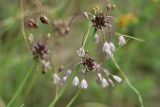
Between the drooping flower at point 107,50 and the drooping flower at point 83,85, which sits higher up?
the drooping flower at point 107,50

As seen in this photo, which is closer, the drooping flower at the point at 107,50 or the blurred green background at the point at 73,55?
the drooping flower at the point at 107,50

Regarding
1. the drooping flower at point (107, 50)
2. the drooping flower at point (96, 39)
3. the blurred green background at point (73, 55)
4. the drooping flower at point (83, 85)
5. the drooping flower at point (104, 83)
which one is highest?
the drooping flower at point (96, 39)

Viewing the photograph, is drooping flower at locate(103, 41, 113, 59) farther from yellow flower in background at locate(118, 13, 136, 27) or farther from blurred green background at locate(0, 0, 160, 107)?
yellow flower in background at locate(118, 13, 136, 27)

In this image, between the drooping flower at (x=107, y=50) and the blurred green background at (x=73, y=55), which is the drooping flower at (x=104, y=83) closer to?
the drooping flower at (x=107, y=50)

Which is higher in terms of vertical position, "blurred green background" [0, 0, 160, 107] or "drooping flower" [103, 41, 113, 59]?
"drooping flower" [103, 41, 113, 59]

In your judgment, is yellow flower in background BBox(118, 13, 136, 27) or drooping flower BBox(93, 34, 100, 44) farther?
yellow flower in background BBox(118, 13, 136, 27)

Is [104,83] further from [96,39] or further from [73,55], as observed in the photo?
[73,55]

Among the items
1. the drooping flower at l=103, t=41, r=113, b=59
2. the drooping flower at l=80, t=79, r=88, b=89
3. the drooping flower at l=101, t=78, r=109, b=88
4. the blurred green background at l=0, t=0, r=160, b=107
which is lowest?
the blurred green background at l=0, t=0, r=160, b=107

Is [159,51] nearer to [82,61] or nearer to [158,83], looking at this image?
[158,83]

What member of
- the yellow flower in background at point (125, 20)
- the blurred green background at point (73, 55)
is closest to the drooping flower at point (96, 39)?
the blurred green background at point (73, 55)

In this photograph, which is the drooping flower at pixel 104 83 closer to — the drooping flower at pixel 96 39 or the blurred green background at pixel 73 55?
the drooping flower at pixel 96 39

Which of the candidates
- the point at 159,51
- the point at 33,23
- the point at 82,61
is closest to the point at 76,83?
the point at 82,61

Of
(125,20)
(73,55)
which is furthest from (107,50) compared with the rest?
(73,55)

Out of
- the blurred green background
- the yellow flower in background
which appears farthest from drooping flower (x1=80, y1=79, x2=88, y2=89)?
the yellow flower in background
